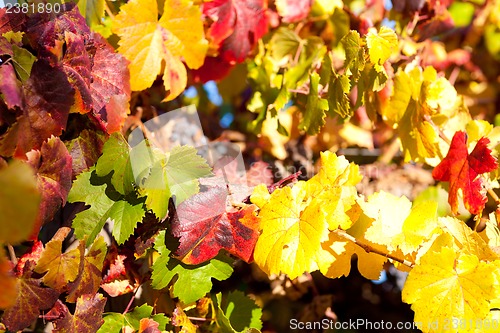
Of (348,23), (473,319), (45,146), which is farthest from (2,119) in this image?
(348,23)

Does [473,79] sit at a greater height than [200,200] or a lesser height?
lesser

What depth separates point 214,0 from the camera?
1.03 meters

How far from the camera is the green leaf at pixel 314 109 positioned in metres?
0.94

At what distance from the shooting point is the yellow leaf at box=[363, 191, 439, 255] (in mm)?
757

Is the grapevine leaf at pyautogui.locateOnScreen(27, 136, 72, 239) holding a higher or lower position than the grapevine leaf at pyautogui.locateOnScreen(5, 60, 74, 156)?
lower

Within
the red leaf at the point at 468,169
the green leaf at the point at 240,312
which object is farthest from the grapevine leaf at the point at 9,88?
the red leaf at the point at 468,169

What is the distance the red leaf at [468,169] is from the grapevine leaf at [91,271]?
520mm

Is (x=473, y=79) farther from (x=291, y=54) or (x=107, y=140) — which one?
(x=107, y=140)

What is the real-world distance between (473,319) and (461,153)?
0.86 feet

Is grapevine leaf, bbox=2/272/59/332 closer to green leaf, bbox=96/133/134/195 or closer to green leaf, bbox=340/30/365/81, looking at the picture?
green leaf, bbox=96/133/134/195

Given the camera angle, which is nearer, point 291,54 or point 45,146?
point 45,146

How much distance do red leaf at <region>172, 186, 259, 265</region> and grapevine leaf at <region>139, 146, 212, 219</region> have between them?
Answer: 0.05 ft

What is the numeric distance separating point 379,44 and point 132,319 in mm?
526

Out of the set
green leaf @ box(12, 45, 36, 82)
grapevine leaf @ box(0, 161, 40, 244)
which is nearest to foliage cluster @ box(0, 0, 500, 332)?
green leaf @ box(12, 45, 36, 82)
